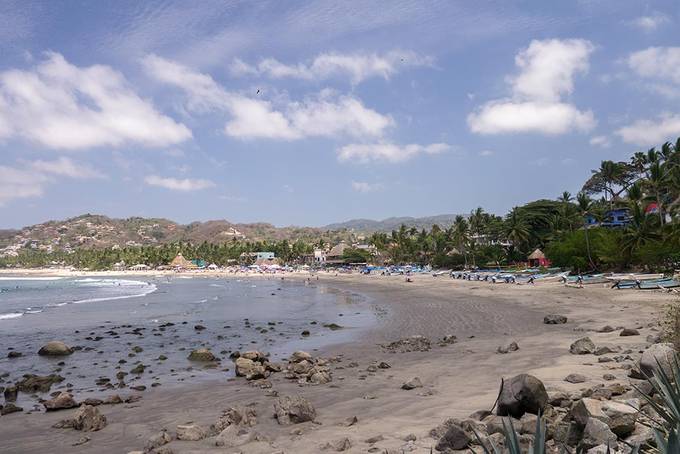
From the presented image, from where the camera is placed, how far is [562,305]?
29.5m

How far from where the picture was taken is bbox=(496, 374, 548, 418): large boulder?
800 cm

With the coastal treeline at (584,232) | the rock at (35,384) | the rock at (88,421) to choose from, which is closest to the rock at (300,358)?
the rock at (88,421)

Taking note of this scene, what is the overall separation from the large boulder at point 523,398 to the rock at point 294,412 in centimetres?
380

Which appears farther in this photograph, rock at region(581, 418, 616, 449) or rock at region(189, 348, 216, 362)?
rock at region(189, 348, 216, 362)

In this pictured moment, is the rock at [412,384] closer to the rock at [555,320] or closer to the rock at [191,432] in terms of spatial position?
the rock at [191,432]

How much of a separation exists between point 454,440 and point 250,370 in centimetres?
952

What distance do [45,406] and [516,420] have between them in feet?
36.7

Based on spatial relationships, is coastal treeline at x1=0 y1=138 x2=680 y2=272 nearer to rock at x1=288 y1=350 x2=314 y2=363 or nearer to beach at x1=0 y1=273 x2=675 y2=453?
beach at x1=0 y1=273 x2=675 y2=453

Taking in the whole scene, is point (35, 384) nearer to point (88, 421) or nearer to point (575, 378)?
point (88, 421)

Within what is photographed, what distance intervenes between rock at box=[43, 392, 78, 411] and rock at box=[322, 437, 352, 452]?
7.88 meters

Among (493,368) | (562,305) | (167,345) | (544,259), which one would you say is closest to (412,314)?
(562,305)

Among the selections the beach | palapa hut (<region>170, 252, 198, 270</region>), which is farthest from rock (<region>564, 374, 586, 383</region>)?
palapa hut (<region>170, 252, 198, 270</region>)

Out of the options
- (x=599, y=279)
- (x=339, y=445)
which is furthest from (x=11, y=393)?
(x=599, y=279)

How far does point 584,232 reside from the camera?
53.1 metres
